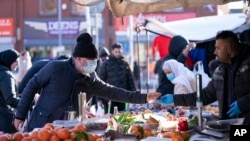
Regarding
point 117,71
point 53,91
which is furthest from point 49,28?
point 53,91

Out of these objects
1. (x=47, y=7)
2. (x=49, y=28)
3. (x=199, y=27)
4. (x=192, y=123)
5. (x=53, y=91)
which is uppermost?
(x=47, y=7)

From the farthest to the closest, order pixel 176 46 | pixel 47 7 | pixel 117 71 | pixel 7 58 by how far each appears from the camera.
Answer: pixel 47 7
pixel 117 71
pixel 176 46
pixel 7 58

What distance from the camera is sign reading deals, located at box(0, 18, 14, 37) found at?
1080 inches

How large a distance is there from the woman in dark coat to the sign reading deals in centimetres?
2120

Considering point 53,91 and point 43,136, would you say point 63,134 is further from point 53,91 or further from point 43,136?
point 53,91

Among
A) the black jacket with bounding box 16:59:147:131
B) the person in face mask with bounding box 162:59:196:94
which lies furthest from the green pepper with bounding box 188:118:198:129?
→ the person in face mask with bounding box 162:59:196:94

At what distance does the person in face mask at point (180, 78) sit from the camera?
6781 millimetres

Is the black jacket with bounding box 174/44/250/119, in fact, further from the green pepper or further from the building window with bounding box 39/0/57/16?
the building window with bounding box 39/0/57/16

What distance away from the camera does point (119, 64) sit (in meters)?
9.35

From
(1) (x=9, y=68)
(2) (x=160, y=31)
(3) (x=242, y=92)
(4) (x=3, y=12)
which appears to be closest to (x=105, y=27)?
(4) (x=3, y=12)

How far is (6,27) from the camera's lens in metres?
27.6

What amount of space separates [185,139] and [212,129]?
0.22 m

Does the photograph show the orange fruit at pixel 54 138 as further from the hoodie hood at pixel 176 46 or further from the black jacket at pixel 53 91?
the hoodie hood at pixel 176 46

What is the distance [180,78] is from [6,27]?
22.0 metres
